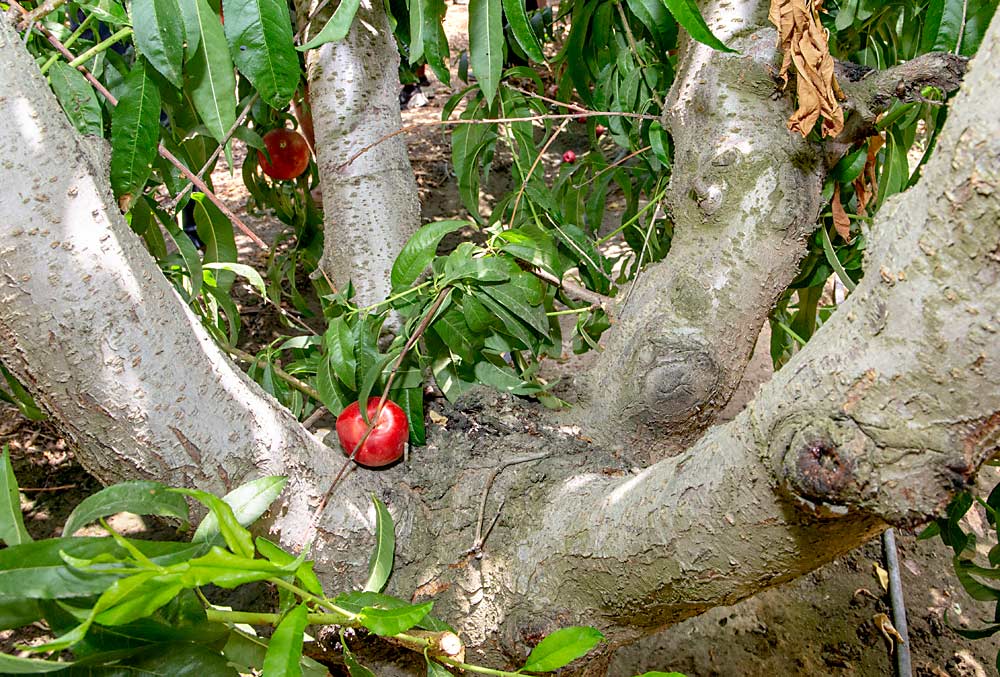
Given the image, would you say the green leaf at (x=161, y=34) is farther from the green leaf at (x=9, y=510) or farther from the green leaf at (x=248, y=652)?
the green leaf at (x=248, y=652)

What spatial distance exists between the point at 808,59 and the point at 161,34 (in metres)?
0.90

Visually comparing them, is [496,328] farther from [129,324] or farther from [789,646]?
[789,646]

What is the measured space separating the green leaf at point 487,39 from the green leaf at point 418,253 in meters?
0.23

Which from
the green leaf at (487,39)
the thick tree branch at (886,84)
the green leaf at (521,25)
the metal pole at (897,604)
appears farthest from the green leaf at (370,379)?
the metal pole at (897,604)

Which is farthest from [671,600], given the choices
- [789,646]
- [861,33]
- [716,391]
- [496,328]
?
[861,33]

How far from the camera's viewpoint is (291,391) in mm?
1561

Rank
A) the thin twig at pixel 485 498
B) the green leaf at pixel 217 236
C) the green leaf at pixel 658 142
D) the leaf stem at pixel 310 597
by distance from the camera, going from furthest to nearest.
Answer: the green leaf at pixel 217 236, the green leaf at pixel 658 142, the thin twig at pixel 485 498, the leaf stem at pixel 310 597

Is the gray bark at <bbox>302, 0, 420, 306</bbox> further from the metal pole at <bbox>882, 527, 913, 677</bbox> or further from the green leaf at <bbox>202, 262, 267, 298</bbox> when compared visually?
the metal pole at <bbox>882, 527, 913, 677</bbox>

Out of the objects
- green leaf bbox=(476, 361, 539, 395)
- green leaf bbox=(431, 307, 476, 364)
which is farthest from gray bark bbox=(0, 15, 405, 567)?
green leaf bbox=(476, 361, 539, 395)

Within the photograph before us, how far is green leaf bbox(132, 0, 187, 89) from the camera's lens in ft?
3.19

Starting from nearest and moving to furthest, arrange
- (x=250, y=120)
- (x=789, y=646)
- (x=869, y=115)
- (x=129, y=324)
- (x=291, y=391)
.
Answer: (x=129, y=324) < (x=869, y=115) < (x=291, y=391) < (x=789, y=646) < (x=250, y=120)

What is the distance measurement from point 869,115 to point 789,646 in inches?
55.8

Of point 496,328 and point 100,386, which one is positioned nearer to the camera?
point 100,386

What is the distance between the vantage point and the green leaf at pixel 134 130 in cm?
108
